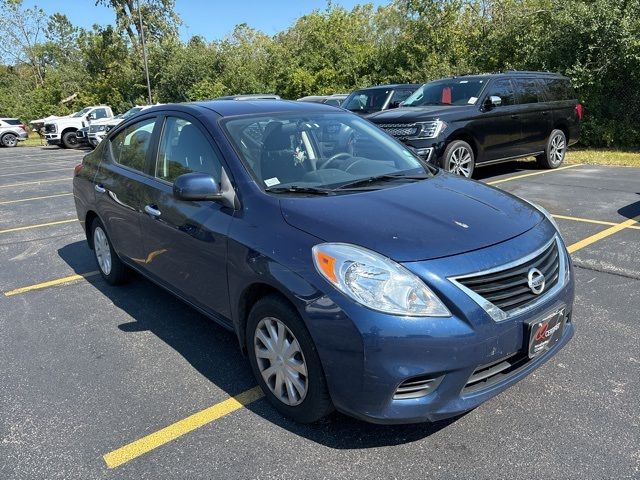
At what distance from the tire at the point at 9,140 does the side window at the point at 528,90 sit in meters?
28.0

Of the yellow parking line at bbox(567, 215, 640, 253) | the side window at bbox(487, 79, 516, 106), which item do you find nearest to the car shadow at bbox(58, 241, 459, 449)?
the yellow parking line at bbox(567, 215, 640, 253)

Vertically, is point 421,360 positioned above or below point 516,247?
below

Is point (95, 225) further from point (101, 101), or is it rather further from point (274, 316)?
point (101, 101)

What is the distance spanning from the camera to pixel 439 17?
18688mm

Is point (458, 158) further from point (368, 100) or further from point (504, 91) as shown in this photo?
point (368, 100)

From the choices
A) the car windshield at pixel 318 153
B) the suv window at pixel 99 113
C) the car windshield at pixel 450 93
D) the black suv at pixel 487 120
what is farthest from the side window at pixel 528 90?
the suv window at pixel 99 113

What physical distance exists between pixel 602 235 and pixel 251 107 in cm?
430

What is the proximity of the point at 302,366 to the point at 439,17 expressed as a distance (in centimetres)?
1877

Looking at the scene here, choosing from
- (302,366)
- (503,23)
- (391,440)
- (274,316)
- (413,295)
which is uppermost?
(503,23)

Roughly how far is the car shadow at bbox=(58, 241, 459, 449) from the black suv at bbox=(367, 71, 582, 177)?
16.3 ft

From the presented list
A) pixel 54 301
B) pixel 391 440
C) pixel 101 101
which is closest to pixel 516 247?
pixel 391 440

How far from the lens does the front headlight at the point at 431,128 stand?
8156 millimetres

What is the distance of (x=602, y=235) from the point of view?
5.83m

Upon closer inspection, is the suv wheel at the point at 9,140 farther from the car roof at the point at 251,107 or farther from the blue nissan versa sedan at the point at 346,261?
the blue nissan versa sedan at the point at 346,261
